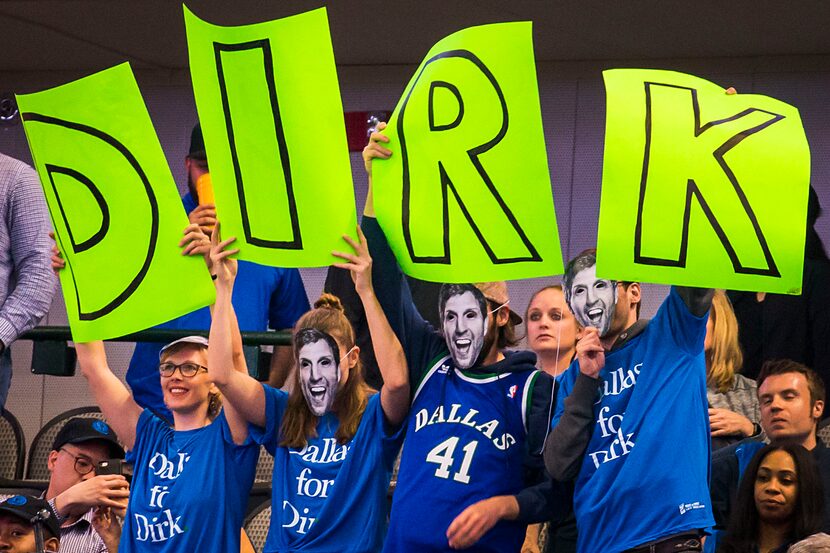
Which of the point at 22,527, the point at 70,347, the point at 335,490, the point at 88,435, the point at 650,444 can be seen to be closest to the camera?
the point at 650,444

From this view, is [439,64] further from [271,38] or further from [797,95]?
[797,95]

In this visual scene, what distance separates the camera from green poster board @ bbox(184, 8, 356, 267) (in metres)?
3.63

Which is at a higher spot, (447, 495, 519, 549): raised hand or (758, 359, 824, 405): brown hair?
(758, 359, 824, 405): brown hair

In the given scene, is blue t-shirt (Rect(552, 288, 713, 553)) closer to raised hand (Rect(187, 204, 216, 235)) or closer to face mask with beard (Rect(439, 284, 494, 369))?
face mask with beard (Rect(439, 284, 494, 369))

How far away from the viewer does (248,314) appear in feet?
15.6

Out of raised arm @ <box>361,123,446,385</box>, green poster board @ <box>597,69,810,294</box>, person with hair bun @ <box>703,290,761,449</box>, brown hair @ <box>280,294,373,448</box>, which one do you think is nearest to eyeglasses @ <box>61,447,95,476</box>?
brown hair @ <box>280,294,373,448</box>

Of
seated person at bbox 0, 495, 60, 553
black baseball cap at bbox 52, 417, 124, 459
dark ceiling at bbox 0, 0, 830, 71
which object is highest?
dark ceiling at bbox 0, 0, 830, 71

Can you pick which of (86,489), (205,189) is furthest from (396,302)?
(205,189)

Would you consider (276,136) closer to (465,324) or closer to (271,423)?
(465,324)

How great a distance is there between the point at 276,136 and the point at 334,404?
73 cm

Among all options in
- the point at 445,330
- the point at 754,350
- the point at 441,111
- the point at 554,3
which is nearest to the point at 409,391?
the point at 445,330

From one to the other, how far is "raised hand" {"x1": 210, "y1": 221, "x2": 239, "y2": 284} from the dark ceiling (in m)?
2.55

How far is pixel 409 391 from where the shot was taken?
3.68 meters

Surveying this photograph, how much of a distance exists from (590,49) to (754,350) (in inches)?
67.9
